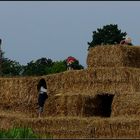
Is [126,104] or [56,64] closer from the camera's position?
[126,104]

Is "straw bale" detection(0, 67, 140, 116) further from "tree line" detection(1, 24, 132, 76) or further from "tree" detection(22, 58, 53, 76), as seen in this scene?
"tree" detection(22, 58, 53, 76)

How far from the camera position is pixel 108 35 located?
249 feet

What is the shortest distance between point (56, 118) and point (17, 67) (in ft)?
173

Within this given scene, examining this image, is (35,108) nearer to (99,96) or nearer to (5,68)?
(99,96)

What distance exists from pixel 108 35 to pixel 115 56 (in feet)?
144

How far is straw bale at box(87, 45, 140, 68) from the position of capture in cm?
3189

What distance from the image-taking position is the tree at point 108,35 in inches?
2955

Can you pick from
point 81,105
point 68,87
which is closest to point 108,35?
point 68,87

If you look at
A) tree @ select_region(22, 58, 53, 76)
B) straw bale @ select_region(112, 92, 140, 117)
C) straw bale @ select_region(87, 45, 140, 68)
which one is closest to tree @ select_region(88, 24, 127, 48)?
tree @ select_region(22, 58, 53, 76)

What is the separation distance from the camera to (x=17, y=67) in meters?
82.6

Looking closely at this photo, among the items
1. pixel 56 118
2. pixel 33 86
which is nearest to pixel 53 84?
pixel 33 86

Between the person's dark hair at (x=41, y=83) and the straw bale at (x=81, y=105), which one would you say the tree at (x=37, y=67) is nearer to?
the person's dark hair at (x=41, y=83)

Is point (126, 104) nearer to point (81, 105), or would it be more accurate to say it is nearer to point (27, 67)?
point (81, 105)

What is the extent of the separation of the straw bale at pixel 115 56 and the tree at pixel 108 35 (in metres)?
41.7
